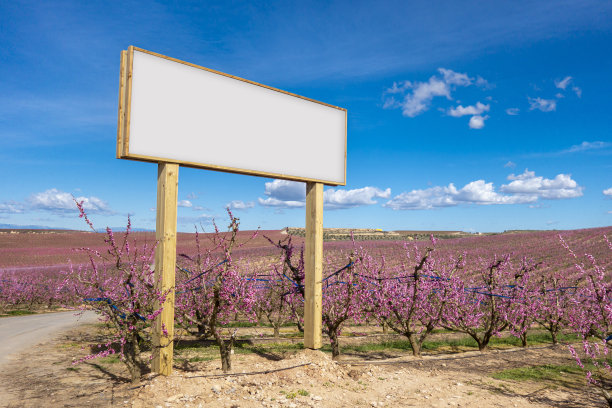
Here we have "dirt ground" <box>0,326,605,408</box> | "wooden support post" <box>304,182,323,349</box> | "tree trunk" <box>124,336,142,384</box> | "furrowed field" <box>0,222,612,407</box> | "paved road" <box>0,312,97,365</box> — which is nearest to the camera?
"dirt ground" <box>0,326,605,408</box>

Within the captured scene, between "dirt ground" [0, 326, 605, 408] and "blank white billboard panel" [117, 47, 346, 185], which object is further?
"blank white billboard panel" [117, 47, 346, 185]

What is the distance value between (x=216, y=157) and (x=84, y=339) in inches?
317

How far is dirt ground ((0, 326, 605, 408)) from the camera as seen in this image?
19.1 feet

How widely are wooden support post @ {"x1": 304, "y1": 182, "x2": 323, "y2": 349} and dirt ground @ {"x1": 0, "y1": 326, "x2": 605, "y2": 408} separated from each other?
1.40ft

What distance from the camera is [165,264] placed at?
20.7 ft

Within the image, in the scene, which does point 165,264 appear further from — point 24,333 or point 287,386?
point 24,333

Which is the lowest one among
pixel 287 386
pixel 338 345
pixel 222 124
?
pixel 338 345

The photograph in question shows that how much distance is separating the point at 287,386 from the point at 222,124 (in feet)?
14.9

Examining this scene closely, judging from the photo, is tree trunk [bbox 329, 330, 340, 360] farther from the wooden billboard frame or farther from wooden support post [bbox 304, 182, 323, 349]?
the wooden billboard frame

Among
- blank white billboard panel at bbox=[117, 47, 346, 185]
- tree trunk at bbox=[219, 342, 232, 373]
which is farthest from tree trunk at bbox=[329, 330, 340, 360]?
blank white billboard panel at bbox=[117, 47, 346, 185]

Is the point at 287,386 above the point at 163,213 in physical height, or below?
below

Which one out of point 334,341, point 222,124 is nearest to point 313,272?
point 334,341

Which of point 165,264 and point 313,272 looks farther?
point 313,272

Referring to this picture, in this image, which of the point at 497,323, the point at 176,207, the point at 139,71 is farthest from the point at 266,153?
the point at 497,323
